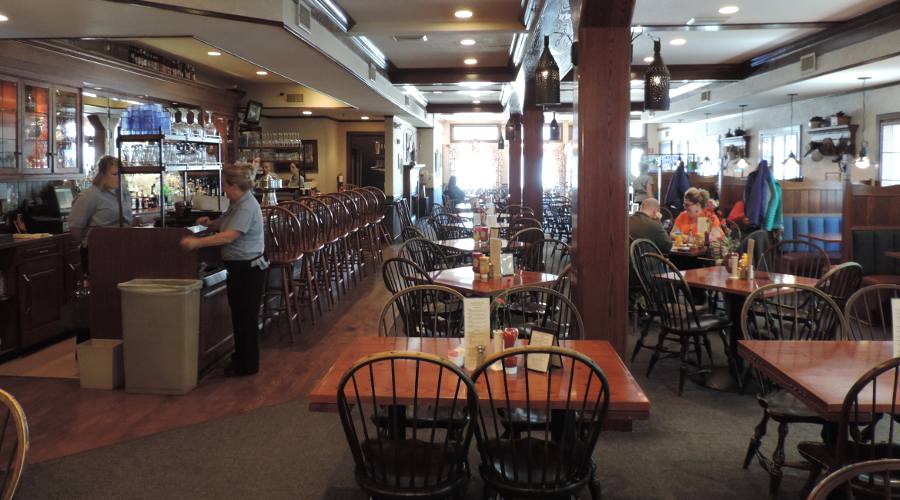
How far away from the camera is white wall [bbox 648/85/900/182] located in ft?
31.5

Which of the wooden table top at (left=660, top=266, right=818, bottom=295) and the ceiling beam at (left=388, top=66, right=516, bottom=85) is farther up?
the ceiling beam at (left=388, top=66, right=516, bottom=85)

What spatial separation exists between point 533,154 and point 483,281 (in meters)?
4.78

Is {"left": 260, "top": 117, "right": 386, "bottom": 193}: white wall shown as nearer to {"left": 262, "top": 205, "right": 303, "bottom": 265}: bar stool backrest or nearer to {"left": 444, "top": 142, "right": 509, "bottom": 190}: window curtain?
{"left": 444, "top": 142, "right": 509, "bottom": 190}: window curtain

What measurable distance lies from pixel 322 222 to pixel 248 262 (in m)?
2.67

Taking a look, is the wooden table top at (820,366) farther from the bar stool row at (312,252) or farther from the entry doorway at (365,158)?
the entry doorway at (365,158)

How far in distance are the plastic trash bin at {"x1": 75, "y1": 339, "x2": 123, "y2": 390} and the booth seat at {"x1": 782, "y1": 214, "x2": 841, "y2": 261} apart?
7218 mm

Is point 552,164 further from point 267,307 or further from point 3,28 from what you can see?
point 3,28

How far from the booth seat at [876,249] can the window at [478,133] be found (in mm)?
14891

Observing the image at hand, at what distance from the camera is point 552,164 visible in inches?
802

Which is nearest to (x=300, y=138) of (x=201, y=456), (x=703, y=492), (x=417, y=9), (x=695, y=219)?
(x=417, y=9)


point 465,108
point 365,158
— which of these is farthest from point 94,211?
point 365,158

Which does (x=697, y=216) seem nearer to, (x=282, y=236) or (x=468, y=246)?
(x=468, y=246)

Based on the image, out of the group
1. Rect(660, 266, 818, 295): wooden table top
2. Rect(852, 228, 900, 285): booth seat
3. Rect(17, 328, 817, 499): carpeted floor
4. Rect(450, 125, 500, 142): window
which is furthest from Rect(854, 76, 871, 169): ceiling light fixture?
Rect(450, 125, 500, 142): window

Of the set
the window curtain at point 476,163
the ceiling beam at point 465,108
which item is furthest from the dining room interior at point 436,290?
the window curtain at point 476,163
